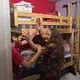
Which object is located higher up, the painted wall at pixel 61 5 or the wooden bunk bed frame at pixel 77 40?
the painted wall at pixel 61 5

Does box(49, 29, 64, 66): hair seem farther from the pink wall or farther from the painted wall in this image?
the painted wall

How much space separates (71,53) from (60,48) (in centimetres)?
134

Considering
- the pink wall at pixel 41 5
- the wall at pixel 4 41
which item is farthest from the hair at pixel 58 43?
the pink wall at pixel 41 5

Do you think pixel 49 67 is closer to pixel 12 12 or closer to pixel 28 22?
pixel 28 22

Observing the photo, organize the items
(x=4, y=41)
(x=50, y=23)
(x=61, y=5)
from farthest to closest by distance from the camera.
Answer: (x=61, y=5)
(x=50, y=23)
(x=4, y=41)

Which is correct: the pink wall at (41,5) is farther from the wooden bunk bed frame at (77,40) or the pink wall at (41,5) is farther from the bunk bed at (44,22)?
the bunk bed at (44,22)

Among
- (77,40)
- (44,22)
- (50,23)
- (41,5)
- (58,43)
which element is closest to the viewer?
(58,43)

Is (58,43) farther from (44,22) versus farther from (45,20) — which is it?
(45,20)

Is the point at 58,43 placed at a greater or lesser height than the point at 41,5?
lesser

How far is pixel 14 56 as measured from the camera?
1.35 m

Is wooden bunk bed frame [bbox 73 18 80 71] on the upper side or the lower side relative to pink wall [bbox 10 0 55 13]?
lower

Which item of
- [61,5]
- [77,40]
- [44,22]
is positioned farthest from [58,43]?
[61,5]

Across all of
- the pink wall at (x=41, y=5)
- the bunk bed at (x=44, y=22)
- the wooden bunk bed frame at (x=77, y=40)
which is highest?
the pink wall at (x=41, y=5)

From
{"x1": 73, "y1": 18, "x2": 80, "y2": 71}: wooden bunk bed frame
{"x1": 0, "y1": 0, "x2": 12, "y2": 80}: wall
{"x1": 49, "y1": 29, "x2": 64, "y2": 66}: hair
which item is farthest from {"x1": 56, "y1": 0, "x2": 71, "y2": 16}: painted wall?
{"x1": 0, "y1": 0, "x2": 12, "y2": 80}: wall
